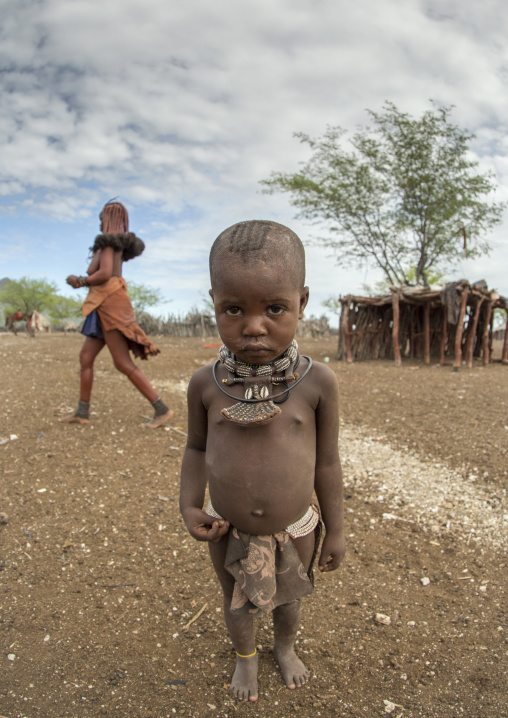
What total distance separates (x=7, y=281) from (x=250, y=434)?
4015cm


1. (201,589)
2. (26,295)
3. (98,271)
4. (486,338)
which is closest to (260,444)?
(201,589)

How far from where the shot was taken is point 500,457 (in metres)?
4.08

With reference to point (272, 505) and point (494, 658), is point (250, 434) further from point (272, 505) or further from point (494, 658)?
point (494, 658)

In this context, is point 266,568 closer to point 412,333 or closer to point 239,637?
point 239,637

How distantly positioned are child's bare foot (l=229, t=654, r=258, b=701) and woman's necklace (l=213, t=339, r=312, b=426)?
1.02m

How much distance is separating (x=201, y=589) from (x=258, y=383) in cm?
146

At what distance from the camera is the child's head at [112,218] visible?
14.1 ft

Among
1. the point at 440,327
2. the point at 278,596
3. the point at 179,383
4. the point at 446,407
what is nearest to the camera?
the point at 278,596

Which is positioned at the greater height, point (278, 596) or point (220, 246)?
point (220, 246)

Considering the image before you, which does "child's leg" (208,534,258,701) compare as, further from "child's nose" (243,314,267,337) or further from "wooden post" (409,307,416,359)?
"wooden post" (409,307,416,359)

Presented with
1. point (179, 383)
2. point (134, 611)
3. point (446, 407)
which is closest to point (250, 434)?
point (134, 611)

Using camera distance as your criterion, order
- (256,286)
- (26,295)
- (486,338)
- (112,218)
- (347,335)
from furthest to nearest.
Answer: (26,295) → (347,335) → (486,338) → (112,218) → (256,286)

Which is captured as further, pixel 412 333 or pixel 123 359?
pixel 412 333

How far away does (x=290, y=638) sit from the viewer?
74.9 inches
